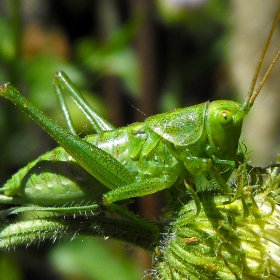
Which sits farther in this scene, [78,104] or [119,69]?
[119,69]

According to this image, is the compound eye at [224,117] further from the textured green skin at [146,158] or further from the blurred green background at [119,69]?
the blurred green background at [119,69]

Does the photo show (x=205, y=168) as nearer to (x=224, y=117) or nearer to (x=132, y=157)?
(x=224, y=117)

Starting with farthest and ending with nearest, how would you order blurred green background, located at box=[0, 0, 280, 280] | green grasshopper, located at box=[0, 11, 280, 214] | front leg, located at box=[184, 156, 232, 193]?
blurred green background, located at box=[0, 0, 280, 280] → green grasshopper, located at box=[0, 11, 280, 214] → front leg, located at box=[184, 156, 232, 193]

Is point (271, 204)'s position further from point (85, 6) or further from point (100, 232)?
point (85, 6)

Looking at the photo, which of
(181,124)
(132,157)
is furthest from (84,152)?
(181,124)

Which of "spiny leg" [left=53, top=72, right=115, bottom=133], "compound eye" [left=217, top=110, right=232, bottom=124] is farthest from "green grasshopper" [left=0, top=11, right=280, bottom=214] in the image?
"spiny leg" [left=53, top=72, right=115, bottom=133]

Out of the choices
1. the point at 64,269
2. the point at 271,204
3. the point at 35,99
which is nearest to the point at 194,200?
the point at 271,204

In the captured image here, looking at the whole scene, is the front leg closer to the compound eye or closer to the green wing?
the green wing
